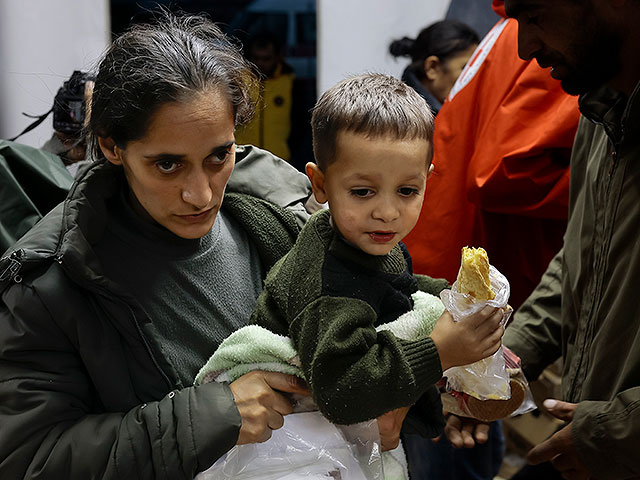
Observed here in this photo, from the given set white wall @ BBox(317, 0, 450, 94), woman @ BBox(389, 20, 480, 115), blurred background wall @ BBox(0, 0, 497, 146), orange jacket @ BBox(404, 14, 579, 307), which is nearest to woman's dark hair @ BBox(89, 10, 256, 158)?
blurred background wall @ BBox(0, 0, 497, 146)

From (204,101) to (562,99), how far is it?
1.32 meters

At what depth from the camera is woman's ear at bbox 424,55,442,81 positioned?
10.2 ft

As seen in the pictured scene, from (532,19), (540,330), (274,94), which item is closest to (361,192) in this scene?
(532,19)

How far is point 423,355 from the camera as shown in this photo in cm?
133

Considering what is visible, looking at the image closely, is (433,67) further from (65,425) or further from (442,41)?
(65,425)

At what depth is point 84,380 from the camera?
1349mm

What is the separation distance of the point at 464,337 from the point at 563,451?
0.51m

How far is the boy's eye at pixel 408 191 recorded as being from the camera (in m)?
1.39

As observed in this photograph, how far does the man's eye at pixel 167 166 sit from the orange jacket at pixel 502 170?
1.23 meters

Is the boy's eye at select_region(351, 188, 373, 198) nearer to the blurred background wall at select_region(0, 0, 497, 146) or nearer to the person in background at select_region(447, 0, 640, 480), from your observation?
the person in background at select_region(447, 0, 640, 480)

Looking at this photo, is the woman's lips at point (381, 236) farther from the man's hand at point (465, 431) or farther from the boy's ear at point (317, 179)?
the man's hand at point (465, 431)

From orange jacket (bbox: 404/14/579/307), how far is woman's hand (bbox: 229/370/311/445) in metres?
1.16

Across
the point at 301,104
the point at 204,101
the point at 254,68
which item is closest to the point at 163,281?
the point at 204,101

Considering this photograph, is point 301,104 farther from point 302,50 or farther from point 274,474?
point 274,474
